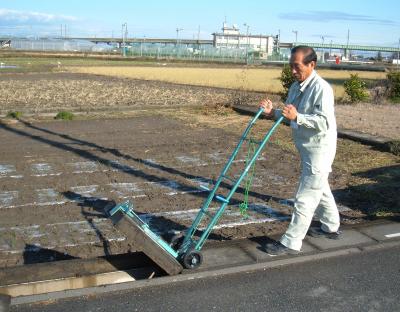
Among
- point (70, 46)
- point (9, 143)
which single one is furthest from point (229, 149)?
point (70, 46)

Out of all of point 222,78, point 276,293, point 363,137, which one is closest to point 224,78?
point 222,78

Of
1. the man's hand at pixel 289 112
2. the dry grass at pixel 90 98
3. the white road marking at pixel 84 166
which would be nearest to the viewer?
the man's hand at pixel 289 112

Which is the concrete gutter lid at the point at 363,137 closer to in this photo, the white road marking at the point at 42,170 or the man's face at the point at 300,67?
the man's face at the point at 300,67

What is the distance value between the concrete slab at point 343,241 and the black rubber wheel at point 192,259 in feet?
4.16

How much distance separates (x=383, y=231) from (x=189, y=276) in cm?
234

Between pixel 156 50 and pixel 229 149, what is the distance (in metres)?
71.6

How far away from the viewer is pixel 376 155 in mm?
8984

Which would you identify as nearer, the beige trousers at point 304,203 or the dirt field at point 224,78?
the beige trousers at point 304,203

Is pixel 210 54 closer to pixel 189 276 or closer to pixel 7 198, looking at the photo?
pixel 7 198

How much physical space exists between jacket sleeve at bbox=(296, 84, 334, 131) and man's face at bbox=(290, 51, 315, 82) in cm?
19

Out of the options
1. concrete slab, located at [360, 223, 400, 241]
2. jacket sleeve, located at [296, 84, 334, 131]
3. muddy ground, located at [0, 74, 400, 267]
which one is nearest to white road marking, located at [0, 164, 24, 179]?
muddy ground, located at [0, 74, 400, 267]

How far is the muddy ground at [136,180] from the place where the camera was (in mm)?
5098

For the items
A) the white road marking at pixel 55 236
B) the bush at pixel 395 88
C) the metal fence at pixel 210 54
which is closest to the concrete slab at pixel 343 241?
the white road marking at pixel 55 236

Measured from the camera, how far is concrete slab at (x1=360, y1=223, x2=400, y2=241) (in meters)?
4.98
